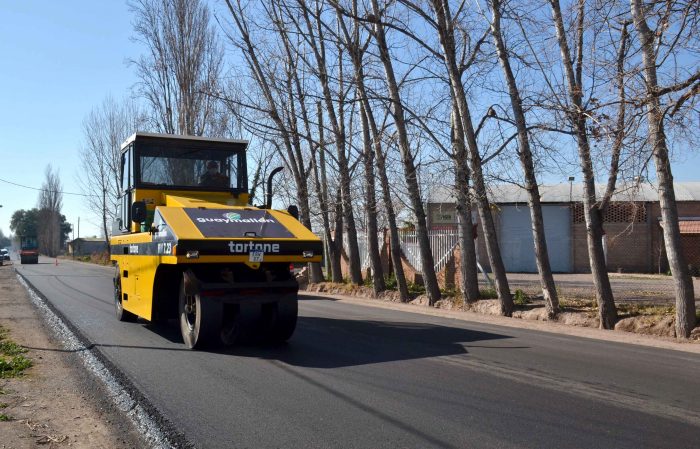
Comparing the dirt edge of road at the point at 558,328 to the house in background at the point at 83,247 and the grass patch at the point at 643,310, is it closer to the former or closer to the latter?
the grass patch at the point at 643,310

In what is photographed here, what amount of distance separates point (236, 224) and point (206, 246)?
86cm

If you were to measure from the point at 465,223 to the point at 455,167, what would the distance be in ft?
5.83

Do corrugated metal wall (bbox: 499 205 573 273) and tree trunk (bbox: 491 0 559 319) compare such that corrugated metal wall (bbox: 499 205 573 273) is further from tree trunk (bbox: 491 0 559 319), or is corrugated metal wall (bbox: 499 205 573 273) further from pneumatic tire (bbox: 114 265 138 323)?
pneumatic tire (bbox: 114 265 138 323)

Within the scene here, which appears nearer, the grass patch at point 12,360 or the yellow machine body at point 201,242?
the grass patch at point 12,360

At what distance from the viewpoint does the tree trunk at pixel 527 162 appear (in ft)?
47.4

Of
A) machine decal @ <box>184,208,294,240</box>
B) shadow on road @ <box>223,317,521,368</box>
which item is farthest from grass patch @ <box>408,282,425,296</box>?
machine decal @ <box>184,208,294,240</box>

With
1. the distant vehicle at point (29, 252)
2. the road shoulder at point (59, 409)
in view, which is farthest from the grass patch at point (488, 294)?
the distant vehicle at point (29, 252)

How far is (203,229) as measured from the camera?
9.25 metres

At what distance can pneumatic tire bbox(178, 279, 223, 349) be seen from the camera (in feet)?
30.1

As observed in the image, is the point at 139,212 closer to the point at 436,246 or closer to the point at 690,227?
the point at 436,246

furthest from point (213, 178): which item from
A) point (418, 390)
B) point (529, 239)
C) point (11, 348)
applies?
point (529, 239)

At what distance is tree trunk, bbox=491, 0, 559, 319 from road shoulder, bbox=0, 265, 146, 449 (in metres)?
9.88

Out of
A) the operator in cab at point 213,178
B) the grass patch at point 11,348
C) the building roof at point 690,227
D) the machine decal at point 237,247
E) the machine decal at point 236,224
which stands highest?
the operator in cab at point 213,178

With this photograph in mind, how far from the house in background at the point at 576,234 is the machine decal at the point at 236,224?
67.9 feet
